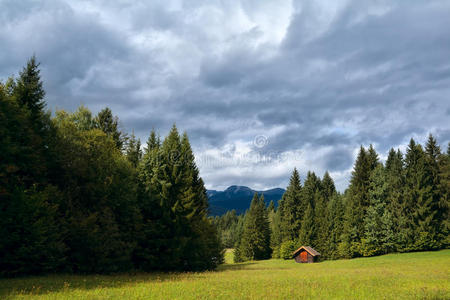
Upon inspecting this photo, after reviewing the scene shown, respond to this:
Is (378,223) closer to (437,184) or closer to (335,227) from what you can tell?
(335,227)

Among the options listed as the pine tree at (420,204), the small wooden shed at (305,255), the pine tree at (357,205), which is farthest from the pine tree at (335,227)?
the pine tree at (420,204)

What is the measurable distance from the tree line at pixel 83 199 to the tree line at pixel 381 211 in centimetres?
3453

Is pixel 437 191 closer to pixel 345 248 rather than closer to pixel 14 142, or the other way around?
pixel 345 248

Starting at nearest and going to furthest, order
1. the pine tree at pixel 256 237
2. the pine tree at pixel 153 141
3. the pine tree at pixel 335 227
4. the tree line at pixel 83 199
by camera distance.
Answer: the tree line at pixel 83 199 < the pine tree at pixel 153 141 < the pine tree at pixel 335 227 < the pine tree at pixel 256 237

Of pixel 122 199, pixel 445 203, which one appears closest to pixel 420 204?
pixel 445 203

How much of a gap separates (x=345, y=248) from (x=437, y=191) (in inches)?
762

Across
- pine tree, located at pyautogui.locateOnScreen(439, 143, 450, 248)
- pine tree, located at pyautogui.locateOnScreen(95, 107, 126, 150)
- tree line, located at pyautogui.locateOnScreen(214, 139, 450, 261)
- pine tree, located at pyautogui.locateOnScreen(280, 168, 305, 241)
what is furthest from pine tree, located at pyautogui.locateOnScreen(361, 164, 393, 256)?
pine tree, located at pyautogui.locateOnScreen(95, 107, 126, 150)

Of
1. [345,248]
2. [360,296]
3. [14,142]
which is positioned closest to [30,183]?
[14,142]

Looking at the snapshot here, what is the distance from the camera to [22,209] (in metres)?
20.4

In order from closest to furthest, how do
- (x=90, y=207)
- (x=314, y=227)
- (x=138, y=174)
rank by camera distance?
(x=90, y=207), (x=138, y=174), (x=314, y=227)

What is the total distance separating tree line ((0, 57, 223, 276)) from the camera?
20625 millimetres

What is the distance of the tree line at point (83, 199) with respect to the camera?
20625mm

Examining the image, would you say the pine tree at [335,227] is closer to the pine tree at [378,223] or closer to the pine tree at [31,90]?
the pine tree at [378,223]

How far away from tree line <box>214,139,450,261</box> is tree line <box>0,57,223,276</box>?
34535mm
